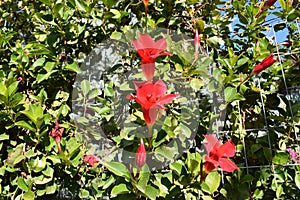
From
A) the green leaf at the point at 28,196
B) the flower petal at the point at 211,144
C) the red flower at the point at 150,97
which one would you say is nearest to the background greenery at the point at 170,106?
the green leaf at the point at 28,196

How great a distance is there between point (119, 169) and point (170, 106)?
35cm

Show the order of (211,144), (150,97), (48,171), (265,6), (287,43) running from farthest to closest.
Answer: (287,43)
(265,6)
(48,171)
(211,144)
(150,97)

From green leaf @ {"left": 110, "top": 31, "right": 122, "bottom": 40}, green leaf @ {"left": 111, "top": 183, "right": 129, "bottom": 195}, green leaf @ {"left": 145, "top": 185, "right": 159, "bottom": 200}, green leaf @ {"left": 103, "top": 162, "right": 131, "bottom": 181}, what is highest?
green leaf @ {"left": 110, "top": 31, "right": 122, "bottom": 40}

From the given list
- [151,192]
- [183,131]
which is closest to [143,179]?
[151,192]

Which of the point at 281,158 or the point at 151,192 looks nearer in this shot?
the point at 151,192

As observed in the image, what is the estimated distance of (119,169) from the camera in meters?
1.10

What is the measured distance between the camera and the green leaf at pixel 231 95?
50.5 inches

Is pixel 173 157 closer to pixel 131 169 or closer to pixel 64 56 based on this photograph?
pixel 131 169

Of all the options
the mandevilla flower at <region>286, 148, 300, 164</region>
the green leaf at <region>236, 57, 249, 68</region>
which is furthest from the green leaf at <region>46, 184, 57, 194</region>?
the mandevilla flower at <region>286, 148, 300, 164</region>

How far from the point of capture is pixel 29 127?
1221 millimetres

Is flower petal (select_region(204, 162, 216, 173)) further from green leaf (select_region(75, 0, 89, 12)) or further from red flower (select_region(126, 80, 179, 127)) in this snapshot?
green leaf (select_region(75, 0, 89, 12))

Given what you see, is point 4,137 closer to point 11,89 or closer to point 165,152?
point 11,89

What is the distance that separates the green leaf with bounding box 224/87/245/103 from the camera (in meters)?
1.28

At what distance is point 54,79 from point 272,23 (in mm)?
1020
